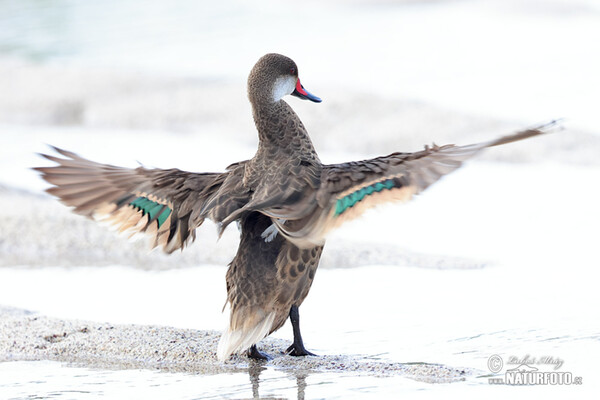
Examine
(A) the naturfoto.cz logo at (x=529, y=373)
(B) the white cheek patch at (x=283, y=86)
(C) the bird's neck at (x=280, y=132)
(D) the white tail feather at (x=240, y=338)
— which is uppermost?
(B) the white cheek patch at (x=283, y=86)

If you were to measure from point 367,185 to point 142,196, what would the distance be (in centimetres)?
141

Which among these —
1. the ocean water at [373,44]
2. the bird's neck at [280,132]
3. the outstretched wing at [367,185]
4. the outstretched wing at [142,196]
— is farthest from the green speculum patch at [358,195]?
the ocean water at [373,44]

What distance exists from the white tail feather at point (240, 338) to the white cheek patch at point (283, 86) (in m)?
1.21

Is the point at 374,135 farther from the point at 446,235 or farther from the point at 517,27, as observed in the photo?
the point at 517,27

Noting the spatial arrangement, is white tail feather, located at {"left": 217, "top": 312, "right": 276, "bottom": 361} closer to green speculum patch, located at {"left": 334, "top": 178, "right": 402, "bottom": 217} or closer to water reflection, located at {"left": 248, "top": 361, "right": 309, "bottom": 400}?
water reflection, located at {"left": 248, "top": 361, "right": 309, "bottom": 400}

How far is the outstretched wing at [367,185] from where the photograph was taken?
455cm

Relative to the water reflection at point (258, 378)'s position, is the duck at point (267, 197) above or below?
above

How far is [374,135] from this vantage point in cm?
1148

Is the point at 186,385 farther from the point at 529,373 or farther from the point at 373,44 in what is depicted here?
the point at 373,44

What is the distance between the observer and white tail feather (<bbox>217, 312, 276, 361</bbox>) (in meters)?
5.12

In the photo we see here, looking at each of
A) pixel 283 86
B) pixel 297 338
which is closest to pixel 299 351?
pixel 297 338

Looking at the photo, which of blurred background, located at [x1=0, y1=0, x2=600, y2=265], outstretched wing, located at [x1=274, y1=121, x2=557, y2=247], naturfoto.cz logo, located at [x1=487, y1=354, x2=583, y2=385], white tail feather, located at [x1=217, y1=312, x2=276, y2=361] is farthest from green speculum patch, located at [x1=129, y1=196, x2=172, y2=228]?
blurred background, located at [x1=0, y1=0, x2=600, y2=265]

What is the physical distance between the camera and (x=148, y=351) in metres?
5.47

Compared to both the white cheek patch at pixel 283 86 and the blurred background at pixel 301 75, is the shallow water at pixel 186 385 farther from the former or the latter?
the blurred background at pixel 301 75
